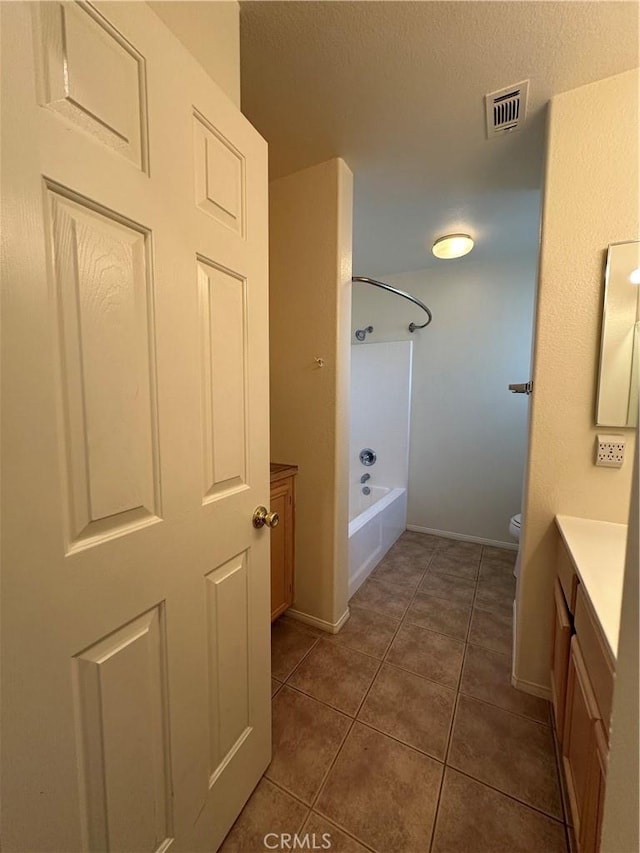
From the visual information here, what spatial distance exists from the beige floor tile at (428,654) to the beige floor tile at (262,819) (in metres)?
0.75

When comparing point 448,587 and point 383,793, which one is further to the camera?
point 448,587

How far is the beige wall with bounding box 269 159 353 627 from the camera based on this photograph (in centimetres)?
168

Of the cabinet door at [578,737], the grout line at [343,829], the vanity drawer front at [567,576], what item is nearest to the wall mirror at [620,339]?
the vanity drawer front at [567,576]

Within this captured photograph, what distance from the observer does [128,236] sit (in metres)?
0.62

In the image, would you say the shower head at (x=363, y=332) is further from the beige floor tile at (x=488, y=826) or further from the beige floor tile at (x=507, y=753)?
the beige floor tile at (x=488, y=826)

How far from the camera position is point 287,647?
69.0 inches

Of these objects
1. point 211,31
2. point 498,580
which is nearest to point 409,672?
point 498,580

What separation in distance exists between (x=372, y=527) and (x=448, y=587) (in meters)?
0.66

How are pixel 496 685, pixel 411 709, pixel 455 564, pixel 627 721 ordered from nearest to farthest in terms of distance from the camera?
pixel 627 721 < pixel 411 709 < pixel 496 685 < pixel 455 564

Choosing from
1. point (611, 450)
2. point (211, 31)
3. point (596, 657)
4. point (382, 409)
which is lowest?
point (596, 657)

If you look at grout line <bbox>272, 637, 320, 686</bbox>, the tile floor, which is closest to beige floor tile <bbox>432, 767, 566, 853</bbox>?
the tile floor

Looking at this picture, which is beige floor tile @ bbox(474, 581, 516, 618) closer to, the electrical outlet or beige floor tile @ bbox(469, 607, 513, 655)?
beige floor tile @ bbox(469, 607, 513, 655)

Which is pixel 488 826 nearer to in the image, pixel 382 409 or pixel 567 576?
pixel 567 576

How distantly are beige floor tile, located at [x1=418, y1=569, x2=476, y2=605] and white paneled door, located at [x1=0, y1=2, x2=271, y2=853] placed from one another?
1.67 m
